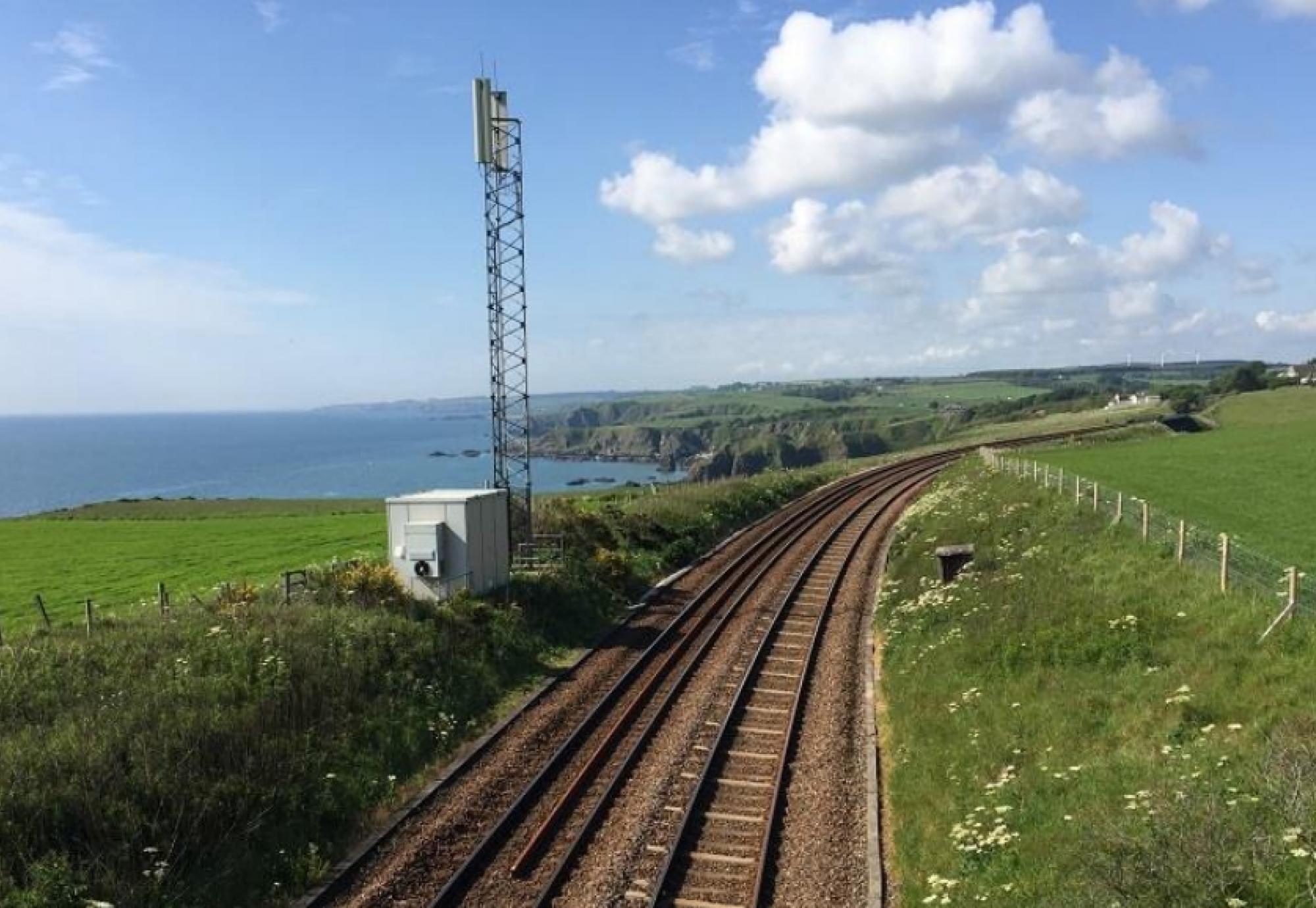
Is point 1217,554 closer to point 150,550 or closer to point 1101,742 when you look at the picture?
point 1101,742

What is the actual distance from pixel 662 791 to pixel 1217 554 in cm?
1238

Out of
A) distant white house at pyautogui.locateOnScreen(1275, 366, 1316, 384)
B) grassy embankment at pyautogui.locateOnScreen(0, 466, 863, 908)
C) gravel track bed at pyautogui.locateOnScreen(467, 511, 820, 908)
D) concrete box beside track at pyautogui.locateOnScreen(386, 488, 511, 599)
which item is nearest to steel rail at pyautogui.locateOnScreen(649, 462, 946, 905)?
gravel track bed at pyautogui.locateOnScreen(467, 511, 820, 908)

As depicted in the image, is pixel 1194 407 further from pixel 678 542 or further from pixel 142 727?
pixel 142 727

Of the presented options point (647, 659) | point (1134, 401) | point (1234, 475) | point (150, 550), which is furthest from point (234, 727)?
point (1134, 401)

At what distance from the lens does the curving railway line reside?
12070mm

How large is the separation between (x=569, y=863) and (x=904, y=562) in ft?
67.3

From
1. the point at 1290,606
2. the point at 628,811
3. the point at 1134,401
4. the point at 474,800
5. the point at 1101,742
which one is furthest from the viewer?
the point at 1134,401

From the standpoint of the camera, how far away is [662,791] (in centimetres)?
1488

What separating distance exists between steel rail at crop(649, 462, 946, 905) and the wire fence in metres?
7.83

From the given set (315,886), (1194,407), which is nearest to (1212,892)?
(315,886)

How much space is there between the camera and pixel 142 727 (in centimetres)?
1375

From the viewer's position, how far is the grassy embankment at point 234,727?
457 inches

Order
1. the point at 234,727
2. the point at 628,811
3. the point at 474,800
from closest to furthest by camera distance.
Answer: the point at 628,811 → the point at 234,727 → the point at 474,800

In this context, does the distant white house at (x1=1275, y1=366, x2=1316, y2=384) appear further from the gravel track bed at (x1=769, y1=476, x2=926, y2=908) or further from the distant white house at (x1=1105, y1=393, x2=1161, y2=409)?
the gravel track bed at (x1=769, y1=476, x2=926, y2=908)
